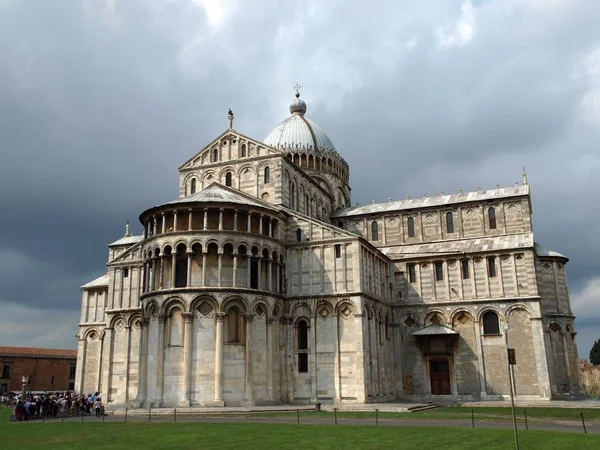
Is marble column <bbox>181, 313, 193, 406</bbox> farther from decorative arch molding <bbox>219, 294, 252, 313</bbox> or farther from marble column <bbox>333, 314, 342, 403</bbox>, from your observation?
marble column <bbox>333, 314, 342, 403</bbox>

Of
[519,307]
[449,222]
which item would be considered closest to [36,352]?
[449,222]

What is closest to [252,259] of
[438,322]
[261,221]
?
[261,221]

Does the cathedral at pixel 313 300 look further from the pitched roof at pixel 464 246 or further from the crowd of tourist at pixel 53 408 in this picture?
the crowd of tourist at pixel 53 408

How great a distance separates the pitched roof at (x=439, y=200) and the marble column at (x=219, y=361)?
2321 cm

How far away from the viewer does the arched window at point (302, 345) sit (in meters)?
41.0

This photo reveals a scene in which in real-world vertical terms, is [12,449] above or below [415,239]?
below

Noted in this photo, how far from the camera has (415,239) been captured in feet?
178

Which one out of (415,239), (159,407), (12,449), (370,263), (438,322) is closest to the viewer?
(12,449)

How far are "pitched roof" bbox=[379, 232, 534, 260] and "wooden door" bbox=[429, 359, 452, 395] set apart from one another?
886 centimetres

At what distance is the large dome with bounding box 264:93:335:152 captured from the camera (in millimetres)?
58375

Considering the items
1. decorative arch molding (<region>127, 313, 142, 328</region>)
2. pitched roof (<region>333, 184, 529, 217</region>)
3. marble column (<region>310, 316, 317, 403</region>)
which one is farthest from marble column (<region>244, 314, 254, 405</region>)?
pitched roof (<region>333, 184, 529, 217</region>)

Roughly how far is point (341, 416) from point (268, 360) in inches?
404

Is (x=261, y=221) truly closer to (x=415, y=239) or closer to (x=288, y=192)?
(x=288, y=192)

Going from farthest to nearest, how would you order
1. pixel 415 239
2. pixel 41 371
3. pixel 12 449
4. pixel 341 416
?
1. pixel 41 371
2. pixel 415 239
3. pixel 341 416
4. pixel 12 449
